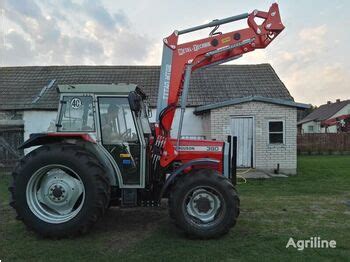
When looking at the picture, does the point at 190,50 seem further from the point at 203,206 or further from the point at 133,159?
the point at 203,206

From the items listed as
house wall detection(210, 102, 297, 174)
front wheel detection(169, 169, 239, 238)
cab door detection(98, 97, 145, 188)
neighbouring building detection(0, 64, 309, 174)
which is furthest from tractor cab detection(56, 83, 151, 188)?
house wall detection(210, 102, 297, 174)

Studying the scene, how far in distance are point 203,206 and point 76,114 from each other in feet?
7.98

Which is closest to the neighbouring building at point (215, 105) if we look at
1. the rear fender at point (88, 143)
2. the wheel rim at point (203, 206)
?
the rear fender at point (88, 143)

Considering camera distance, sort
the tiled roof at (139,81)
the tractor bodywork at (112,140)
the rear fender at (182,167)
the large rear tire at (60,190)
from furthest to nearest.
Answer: the tiled roof at (139,81) → the tractor bodywork at (112,140) → the rear fender at (182,167) → the large rear tire at (60,190)

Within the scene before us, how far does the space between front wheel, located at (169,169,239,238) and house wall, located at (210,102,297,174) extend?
8.73m

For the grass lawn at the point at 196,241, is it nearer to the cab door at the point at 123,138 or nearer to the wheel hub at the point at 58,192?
the wheel hub at the point at 58,192

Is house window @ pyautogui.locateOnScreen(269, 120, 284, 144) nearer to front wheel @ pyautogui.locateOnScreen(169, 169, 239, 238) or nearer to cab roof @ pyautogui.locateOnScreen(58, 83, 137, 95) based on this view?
front wheel @ pyautogui.locateOnScreen(169, 169, 239, 238)

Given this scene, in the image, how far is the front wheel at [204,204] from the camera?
5484 mm

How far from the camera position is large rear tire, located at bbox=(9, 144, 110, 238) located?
5441mm

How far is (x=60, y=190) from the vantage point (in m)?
5.64

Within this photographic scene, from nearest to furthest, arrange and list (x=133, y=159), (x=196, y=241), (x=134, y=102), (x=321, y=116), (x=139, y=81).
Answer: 1. (x=196, y=241)
2. (x=134, y=102)
3. (x=133, y=159)
4. (x=139, y=81)
5. (x=321, y=116)

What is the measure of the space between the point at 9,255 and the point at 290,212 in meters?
5.01

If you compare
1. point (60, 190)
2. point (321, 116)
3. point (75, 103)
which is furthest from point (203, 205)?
point (321, 116)

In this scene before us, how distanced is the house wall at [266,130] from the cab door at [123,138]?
8.70 m
